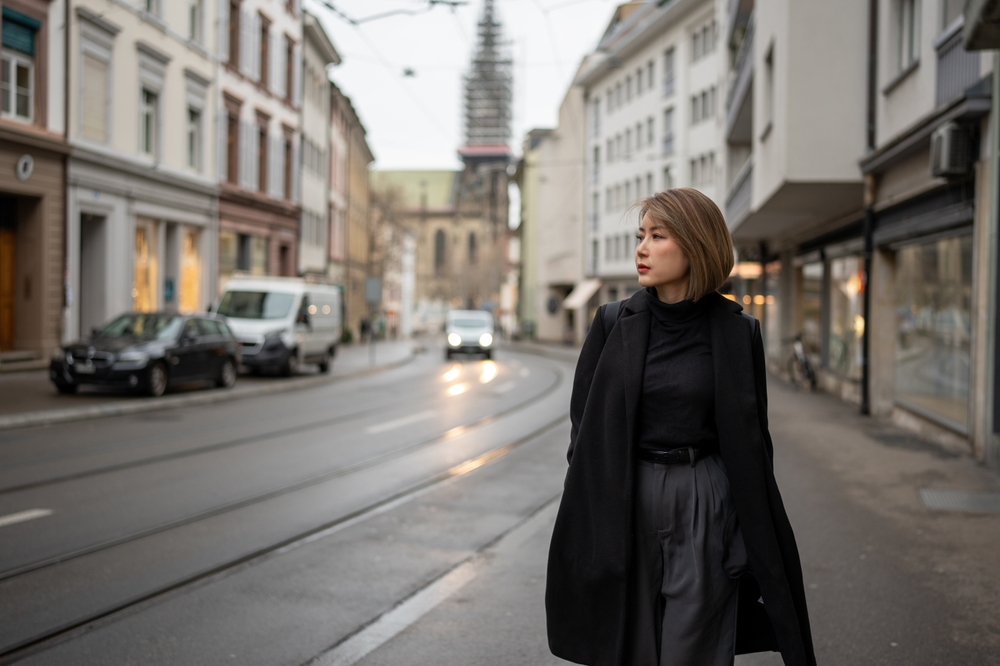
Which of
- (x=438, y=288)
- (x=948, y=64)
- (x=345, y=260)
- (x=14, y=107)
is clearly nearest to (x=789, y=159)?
(x=948, y=64)

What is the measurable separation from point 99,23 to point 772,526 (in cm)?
2299

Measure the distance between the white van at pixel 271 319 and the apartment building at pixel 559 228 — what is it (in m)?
37.2

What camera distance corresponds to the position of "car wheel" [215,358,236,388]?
764 inches

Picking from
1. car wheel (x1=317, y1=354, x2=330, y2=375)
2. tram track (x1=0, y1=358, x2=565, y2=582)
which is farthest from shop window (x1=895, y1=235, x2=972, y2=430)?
car wheel (x1=317, y1=354, x2=330, y2=375)

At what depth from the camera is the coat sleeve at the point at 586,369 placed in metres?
2.91

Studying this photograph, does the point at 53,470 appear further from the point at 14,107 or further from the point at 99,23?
the point at 99,23

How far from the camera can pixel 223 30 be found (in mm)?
29938

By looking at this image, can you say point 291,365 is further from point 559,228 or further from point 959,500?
point 559,228

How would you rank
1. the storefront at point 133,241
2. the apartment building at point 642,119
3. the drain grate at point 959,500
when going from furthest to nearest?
the apartment building at point 642,119, the storefront at point 133,241, the drain grate at point 959,500

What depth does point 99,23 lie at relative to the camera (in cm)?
2222

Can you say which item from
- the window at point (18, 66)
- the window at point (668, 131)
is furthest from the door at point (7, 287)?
the window at point (668, 131)

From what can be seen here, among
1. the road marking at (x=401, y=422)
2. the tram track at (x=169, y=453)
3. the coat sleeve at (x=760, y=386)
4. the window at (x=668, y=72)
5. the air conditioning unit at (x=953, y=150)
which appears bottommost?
the road marking at (x=401, y=422)

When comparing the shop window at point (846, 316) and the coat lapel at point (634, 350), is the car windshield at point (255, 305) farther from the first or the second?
the coat lapel at point (634, 350)

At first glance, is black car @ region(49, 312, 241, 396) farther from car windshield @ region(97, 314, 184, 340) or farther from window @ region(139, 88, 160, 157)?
window @ region(139, 88, 160, 157)
